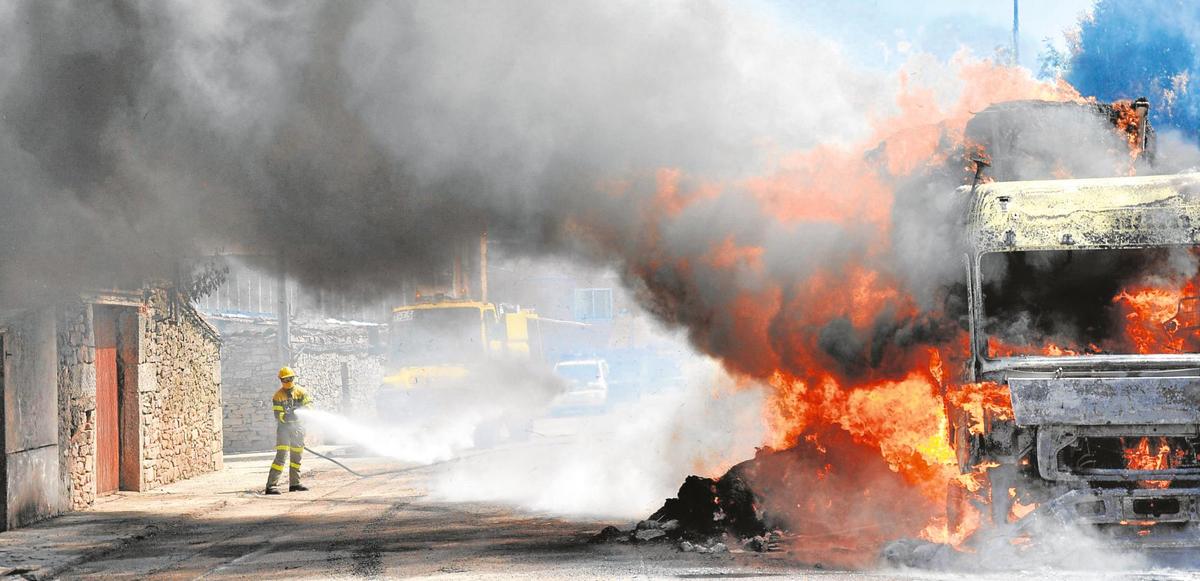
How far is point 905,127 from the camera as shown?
484 inches

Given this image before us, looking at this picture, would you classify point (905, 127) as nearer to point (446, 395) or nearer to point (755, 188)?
point (755, 188)

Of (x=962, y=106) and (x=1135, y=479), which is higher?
(x=962, y=106)

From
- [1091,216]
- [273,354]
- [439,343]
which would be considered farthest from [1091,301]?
[273,354]

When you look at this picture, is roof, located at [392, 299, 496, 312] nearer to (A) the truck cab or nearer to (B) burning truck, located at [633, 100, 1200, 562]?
(B) burning truck, located at [633, 100, 1200, 562]

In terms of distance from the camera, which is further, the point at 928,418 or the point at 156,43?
the point at 156,43

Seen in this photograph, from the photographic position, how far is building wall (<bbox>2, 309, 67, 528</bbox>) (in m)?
14.2

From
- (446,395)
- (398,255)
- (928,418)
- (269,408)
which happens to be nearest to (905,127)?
(928,418)

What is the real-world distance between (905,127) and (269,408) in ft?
Result: 73.2

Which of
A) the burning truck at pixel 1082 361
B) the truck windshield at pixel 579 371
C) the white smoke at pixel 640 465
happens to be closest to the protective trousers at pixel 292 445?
the white smoke at pixel 640 465

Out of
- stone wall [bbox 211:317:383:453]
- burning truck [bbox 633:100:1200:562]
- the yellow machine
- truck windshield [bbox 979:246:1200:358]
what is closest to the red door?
the yellow machine

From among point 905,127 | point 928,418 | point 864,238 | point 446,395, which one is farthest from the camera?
point 446,395

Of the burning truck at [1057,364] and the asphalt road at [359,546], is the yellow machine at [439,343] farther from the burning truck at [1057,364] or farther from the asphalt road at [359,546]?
the burning truck at [1057,364]

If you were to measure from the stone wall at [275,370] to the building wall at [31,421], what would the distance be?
14.7m

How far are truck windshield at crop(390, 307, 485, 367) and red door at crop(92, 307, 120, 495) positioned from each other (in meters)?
9.97
